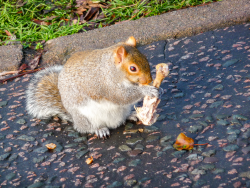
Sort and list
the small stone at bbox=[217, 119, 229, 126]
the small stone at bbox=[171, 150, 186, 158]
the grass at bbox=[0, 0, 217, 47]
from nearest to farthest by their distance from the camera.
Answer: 1. the small stone at bbox=[171, 150, 186, 158]
2. the small stone at bbox=[217, 119, 229, 126]
3. the grass at bbox=[0, 0, 217, 47]

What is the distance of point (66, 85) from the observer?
304 cm

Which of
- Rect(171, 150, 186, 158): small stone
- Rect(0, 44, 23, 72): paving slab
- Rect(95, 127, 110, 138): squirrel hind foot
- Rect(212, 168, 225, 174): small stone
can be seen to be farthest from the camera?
Rect(0, 44, 23, 72): paving slab

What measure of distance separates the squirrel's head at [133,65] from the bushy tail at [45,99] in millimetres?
885

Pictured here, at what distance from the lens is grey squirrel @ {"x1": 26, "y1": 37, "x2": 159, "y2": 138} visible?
275 centimetres

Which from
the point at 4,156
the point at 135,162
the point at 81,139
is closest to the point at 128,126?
the point at 81,139

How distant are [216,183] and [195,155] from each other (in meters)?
0.33

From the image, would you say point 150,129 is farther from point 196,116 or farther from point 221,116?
point 221,116

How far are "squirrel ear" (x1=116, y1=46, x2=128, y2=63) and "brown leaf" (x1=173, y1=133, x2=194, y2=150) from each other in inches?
32.3

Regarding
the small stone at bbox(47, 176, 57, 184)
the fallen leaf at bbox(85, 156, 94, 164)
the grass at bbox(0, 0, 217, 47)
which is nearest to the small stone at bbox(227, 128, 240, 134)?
the fallen leaf at bbox(85, 156, 94, 164)

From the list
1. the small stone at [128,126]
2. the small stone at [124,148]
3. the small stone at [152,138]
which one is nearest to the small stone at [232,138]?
the small stone at [152,138]

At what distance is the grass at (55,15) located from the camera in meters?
4.75

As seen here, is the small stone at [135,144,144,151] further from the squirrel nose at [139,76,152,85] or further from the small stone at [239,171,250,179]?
the small stone at [239,171,250,179]

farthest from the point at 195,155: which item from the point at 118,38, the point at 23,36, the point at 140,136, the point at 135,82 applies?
the point at 23,36

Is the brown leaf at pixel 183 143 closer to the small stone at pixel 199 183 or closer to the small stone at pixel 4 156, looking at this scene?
the small stone at pixel 199 183
